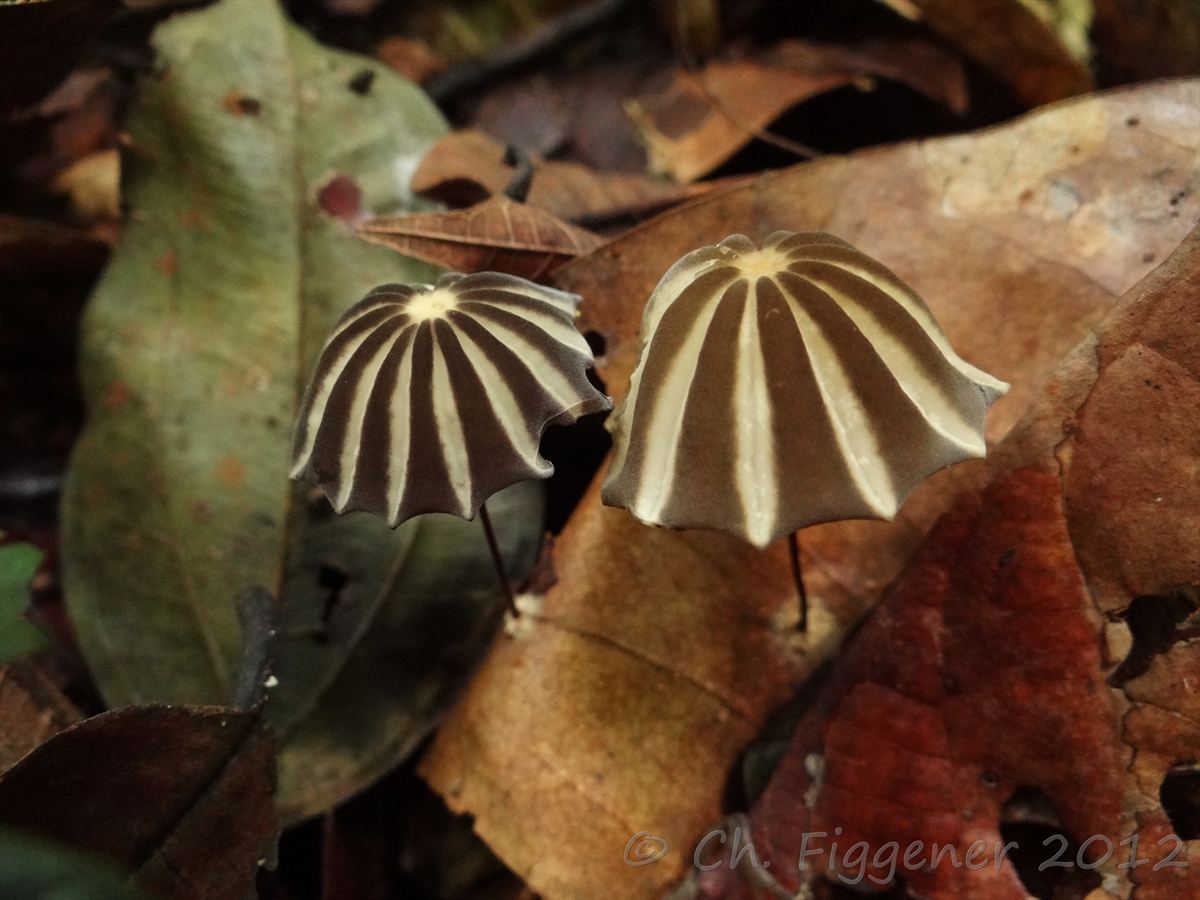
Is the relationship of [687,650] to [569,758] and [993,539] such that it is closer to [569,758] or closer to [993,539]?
[569,758]

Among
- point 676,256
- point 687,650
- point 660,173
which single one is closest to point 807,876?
point 687,650

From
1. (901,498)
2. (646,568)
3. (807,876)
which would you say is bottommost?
(807,876)

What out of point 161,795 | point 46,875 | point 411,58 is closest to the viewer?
point 46,875

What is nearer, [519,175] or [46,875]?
[46,875]

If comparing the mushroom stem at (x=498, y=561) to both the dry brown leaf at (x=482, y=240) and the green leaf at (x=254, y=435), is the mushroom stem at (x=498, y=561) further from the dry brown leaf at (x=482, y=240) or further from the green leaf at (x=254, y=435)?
the dry brown leaf at (x=482, y=240)

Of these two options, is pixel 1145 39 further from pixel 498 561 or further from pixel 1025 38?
pixel 498 561

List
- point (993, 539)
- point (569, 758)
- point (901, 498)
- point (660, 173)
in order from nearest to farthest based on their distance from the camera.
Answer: point (901, 498)
point (993, 539)
point (569, 758)
point (660, 173)

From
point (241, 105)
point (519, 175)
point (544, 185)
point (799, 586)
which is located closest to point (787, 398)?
point (799, 586)

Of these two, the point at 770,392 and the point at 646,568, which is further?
the point at 646,568
